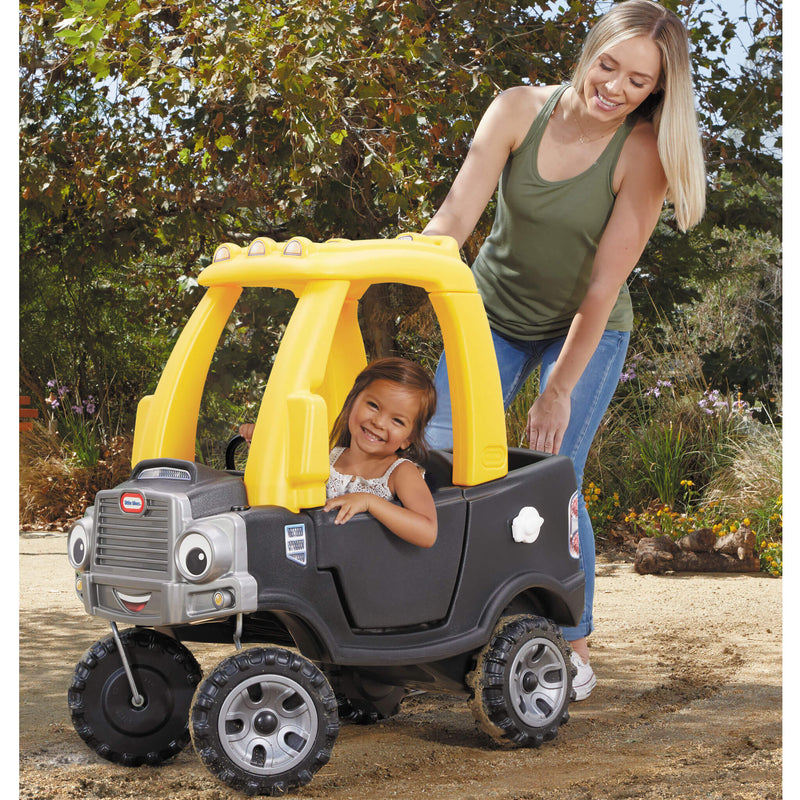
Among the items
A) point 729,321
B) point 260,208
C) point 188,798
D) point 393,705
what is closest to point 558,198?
point 393,705

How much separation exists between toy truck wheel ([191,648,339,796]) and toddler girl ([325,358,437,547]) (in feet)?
1.29

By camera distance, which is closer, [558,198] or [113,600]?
[113,600]

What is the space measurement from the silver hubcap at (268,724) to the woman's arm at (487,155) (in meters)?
1.27

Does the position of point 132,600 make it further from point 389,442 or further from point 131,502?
point 389,442

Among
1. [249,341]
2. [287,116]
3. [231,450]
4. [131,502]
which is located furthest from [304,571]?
[249,341]

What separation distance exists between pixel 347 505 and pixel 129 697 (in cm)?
70

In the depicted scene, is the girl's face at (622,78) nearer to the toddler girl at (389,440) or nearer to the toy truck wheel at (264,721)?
the toddler girl at (389,440)

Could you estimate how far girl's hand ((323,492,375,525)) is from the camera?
7.44 feet

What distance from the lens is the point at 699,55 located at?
6199mm

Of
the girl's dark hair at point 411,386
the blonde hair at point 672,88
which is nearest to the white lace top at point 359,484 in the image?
the girl's dark hair at point 411,386

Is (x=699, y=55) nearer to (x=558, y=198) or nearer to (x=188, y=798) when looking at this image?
(x=558, y=198)

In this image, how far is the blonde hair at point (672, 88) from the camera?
2.67 meters

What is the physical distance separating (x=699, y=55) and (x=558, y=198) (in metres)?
3.94

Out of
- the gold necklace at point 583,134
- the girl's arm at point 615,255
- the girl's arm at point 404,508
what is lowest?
the girl's arm at point 404,508
